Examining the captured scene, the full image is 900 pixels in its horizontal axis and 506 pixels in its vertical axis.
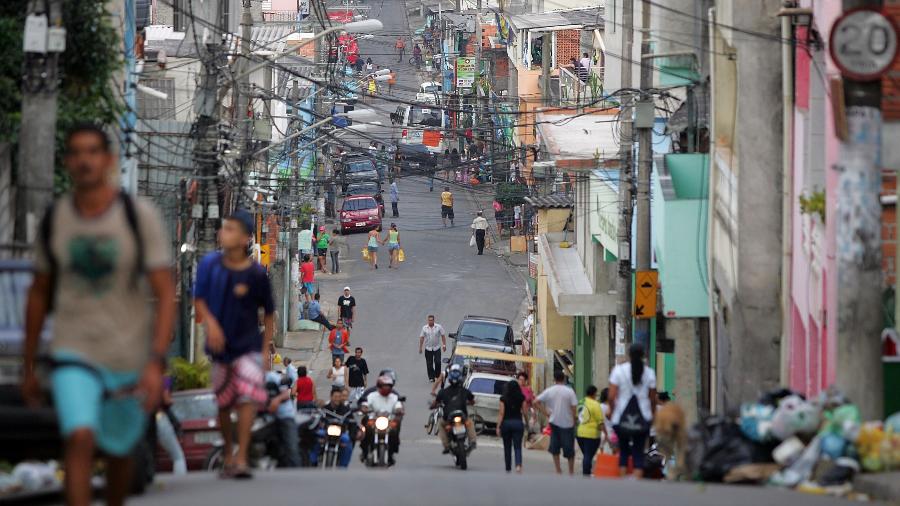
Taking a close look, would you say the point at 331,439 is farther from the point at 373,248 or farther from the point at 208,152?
the point at 373,248

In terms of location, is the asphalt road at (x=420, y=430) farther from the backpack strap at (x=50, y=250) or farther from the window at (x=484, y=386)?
the backpack strap at (x=50, y=250)

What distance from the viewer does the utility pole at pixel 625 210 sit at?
95.7 ft

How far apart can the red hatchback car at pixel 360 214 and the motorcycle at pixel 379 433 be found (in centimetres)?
4456

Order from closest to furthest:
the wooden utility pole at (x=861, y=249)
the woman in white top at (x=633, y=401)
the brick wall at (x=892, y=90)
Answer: the wooden utility pole at (x=861, y=249) → the brick wall at (x=892, y=90) → the woman in white top at (x=633, y=401)

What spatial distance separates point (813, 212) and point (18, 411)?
31.1 feet

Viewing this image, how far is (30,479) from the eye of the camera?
1112 cm

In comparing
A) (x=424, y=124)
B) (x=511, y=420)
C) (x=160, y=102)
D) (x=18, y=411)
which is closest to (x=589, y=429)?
(x=511, y=420)

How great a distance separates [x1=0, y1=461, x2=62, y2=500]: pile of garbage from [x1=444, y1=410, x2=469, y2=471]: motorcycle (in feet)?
41.8

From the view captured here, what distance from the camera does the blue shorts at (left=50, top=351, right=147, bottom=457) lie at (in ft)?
25.7

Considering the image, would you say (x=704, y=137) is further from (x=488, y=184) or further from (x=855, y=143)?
(x=488, y=184)

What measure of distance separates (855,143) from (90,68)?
9867 millimetres

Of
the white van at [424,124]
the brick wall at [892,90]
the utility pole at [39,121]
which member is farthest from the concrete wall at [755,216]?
the white van at [424,124]

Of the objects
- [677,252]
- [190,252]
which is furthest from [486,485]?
[190,252]

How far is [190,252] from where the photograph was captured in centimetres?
3325
